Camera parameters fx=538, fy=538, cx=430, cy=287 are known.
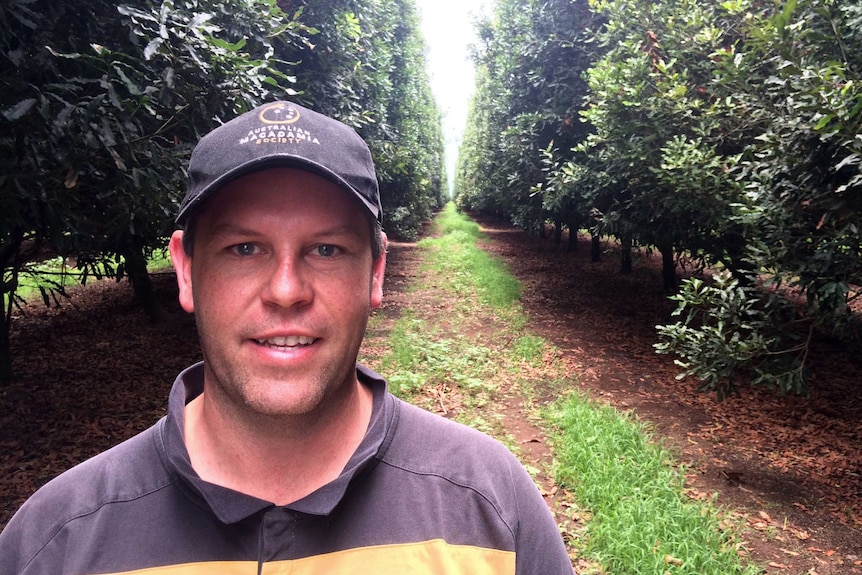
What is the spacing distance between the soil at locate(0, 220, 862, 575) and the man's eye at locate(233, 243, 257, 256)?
4.38 metres

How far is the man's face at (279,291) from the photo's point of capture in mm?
1274

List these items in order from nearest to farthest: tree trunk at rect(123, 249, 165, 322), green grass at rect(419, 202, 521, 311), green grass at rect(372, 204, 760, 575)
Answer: green grass at rect(372, 204, 760, 575) → tree trunk at rect(123, 249, 165, 322) → green grass at rect(419, 202, 521, 311)

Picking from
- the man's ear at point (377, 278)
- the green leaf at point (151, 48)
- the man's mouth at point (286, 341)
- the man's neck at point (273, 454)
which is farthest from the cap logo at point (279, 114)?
the green leaf at point (151, 48)

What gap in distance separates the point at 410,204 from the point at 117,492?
75.2ft

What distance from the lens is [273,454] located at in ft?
4.41

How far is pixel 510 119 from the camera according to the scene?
1489 centimetres

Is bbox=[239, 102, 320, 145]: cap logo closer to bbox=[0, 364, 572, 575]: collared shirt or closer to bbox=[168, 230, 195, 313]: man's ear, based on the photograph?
bbox=[168, 230, 195, 313]: man's ear

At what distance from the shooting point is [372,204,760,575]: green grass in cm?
384

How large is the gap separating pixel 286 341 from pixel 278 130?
0.52 metres


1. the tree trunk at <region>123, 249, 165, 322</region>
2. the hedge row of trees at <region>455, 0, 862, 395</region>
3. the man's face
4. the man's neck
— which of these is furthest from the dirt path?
the tree trunk at <region>123, 249, 165, 322</region>

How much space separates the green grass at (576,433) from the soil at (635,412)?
0.32 meters

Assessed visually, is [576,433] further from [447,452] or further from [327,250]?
[327,250]

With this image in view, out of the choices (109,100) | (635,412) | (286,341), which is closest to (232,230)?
(286,341)

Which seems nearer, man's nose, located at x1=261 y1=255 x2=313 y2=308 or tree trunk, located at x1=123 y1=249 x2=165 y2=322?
man's nose, located at x1=261 y1=255 x2=313 y2=308
